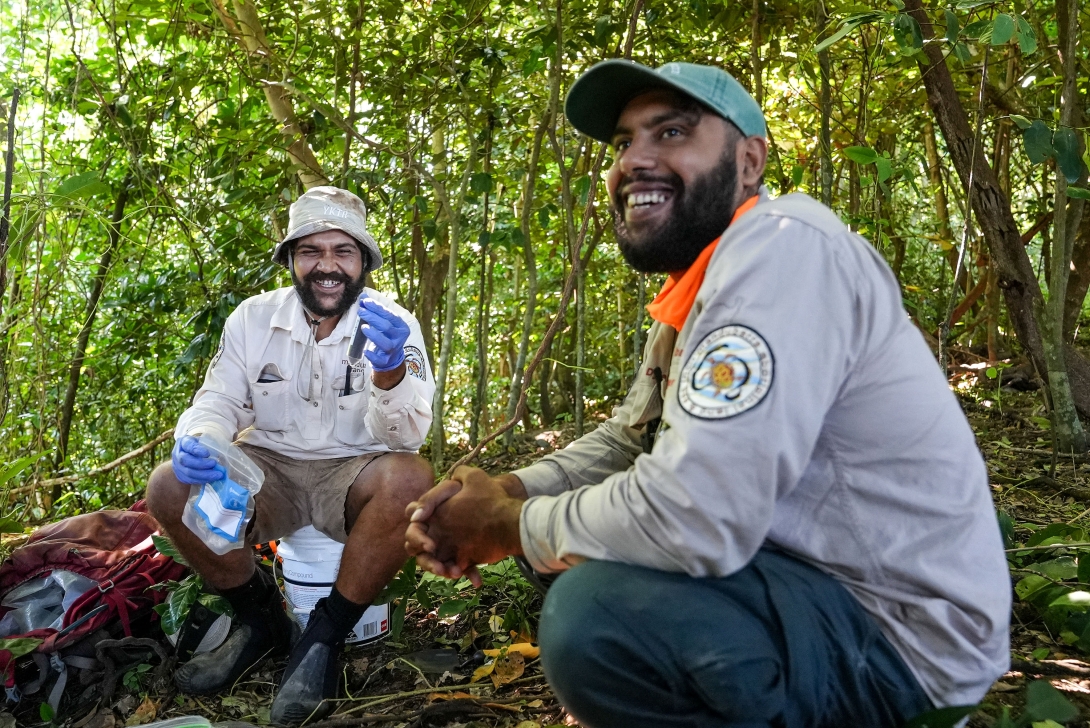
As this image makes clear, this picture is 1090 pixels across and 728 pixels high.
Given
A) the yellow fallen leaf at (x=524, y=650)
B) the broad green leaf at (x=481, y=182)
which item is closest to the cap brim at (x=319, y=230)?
the broad green leaf at (x=481, y=182)

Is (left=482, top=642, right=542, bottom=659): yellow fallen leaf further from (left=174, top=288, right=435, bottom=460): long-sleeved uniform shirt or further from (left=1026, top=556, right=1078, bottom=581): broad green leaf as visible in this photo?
(left=1026, top=556, right=1078, bottom=581): broad green leaf

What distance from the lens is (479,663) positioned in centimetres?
258

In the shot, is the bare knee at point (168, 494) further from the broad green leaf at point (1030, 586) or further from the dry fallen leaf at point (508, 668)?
the broad green leaf at point (1030, 586)

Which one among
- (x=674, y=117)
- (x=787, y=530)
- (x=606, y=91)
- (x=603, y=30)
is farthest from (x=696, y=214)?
(x=603, y=30)

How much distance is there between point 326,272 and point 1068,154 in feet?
7.48

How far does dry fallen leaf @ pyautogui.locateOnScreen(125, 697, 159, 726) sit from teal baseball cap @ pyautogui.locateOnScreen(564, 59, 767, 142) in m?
1.97

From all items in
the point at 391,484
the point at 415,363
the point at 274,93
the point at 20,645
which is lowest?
the point at 20,645

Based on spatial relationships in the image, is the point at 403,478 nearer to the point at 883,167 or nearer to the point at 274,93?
the point at 883,167

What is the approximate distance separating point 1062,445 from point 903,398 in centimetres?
280

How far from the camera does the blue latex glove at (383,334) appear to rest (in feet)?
8.16

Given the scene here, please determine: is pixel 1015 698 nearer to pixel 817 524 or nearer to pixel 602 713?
pixel 817 524

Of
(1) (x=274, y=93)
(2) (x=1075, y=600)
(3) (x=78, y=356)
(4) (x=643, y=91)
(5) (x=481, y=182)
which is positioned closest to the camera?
(4) (x=643, y=91)

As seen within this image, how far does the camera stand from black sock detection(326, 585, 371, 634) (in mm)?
2518

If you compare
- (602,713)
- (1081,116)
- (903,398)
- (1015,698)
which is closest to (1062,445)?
(1081,116)
